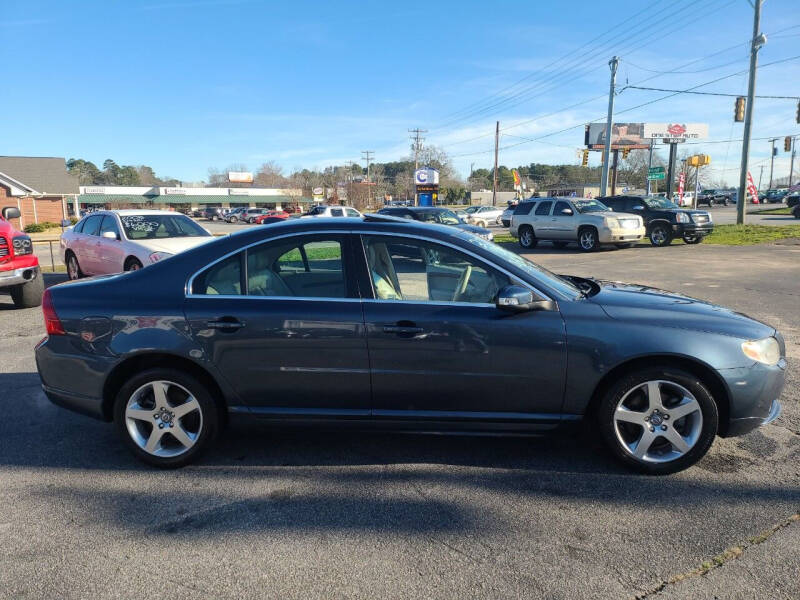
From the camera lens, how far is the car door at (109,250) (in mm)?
10078

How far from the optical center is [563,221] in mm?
19547

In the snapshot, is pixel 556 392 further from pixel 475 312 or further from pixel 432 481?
pixel 432 481

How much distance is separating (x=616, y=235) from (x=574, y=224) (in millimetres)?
1485

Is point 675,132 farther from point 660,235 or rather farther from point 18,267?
point 18,267

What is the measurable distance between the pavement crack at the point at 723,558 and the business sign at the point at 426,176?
5148cm

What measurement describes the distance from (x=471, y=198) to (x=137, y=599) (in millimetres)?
104961

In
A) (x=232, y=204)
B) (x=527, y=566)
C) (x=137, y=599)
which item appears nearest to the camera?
(x=137, y=599)

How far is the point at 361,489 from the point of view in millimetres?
3434

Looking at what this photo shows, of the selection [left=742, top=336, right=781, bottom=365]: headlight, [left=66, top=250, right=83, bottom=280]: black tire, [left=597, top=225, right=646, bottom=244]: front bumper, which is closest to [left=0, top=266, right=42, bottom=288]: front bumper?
[left=66, top=250, right=83, bottom=280]: black tire

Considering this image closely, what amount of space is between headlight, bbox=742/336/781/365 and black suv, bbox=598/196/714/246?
17.9m

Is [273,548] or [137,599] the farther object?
[273,548]

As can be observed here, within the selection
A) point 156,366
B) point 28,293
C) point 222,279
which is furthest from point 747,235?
point 156,366

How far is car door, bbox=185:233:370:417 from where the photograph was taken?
3.54m

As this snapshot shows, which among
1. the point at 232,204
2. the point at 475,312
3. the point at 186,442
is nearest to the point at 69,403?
the point at 186,442
